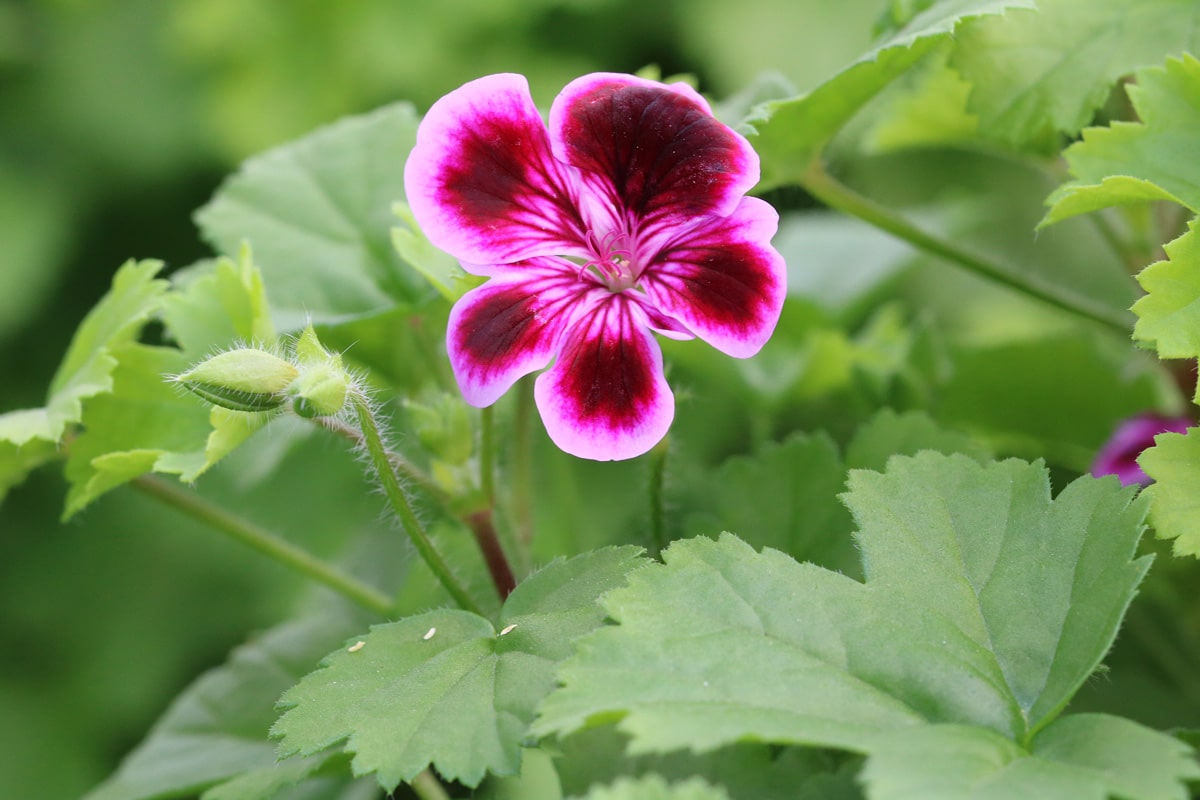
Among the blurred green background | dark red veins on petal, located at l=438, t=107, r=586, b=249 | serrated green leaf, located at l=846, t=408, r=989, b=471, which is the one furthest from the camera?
the blurred green background

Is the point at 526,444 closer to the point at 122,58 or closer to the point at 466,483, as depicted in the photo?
the point at 466,483

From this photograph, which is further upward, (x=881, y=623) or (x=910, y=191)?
(x=910, y=191)

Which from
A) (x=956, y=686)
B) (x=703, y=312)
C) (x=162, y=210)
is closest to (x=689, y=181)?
(x=703, y=312)

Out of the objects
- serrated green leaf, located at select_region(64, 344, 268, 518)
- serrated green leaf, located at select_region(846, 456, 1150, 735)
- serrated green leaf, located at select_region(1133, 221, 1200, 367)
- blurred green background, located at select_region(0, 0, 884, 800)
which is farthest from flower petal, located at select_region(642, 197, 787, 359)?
blurred green background, located at select_region(0, 0, 884, 800)

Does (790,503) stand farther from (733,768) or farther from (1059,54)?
(1059,54)

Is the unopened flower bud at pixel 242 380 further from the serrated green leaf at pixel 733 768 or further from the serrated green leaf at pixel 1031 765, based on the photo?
the serrated green leaf at pixel 1031 765

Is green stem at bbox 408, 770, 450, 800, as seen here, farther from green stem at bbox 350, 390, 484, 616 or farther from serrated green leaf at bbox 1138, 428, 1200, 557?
serrated green leaf at bbox 1138, 428, 1200, 557
